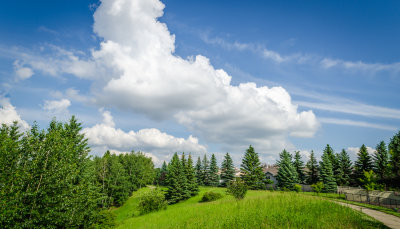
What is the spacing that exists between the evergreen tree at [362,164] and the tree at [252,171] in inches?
905

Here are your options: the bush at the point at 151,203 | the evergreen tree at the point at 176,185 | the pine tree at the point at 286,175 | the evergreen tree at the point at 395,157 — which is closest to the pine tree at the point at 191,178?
the evergreen tree at the point at 176,185

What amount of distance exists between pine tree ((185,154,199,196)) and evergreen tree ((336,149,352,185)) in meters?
37.3

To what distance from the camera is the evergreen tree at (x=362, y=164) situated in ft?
153

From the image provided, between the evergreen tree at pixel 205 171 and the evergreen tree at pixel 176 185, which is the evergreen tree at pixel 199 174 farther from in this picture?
the evergreen tree at pixel 176 185

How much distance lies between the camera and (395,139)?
44156 mm

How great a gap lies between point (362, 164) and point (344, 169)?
449cm

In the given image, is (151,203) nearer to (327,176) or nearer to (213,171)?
(213,171)

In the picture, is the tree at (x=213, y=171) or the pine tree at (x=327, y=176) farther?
the tree at (x=213, y=171)

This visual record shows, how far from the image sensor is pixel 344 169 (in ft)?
167

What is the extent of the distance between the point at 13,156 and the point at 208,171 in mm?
55329

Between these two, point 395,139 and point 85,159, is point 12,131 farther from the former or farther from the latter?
point 395,139

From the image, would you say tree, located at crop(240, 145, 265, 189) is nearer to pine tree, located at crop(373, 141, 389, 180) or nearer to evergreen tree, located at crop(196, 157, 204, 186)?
evergreen tree, located at crop(196, 157, 204, 186)

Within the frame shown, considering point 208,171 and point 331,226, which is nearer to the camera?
point 331,226

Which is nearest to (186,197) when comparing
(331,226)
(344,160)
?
(331,226)
